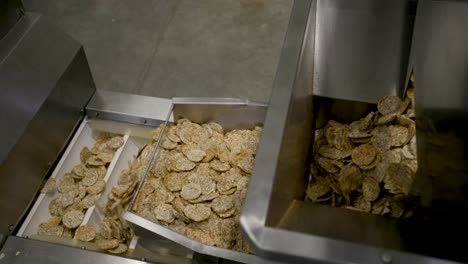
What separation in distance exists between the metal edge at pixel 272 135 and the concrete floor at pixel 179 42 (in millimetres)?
1310

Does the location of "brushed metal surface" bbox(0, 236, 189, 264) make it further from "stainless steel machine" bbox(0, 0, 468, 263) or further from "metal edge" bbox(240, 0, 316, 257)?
"metal edge" bbox(240, 0, 316, 257)

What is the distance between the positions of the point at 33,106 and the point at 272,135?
0.82 meters

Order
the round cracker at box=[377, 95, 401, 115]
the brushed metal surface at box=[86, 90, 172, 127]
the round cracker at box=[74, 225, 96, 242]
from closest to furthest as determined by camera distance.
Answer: the round cracker at box=[377, 95, 401, 115]
the round cracker at box=[74, 225, 96, 242]
the brushed metal surface at box=[86, 90, 172, 127]

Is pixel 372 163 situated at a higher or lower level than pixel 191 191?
higher

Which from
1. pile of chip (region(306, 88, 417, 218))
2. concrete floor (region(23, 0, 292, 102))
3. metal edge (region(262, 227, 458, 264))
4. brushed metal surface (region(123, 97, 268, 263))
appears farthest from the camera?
concrete floor (region(23, 0, 292, 102))

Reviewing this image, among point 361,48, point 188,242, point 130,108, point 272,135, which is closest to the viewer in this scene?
point 272,135

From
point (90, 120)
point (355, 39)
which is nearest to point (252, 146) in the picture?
point (355, 39)

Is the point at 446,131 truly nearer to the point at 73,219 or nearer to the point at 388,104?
the point at 388,104

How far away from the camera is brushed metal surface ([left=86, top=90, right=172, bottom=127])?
5.08ft

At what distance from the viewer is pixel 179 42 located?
2666 mm

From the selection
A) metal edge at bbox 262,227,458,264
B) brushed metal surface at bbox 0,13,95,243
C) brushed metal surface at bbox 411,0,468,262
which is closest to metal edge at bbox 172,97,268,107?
brushed metal surface at bbox 0,13,95,243

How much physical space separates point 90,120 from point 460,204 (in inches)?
48.8

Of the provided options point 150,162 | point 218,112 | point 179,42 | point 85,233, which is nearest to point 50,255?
point 85,233

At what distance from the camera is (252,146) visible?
1.43 meters
